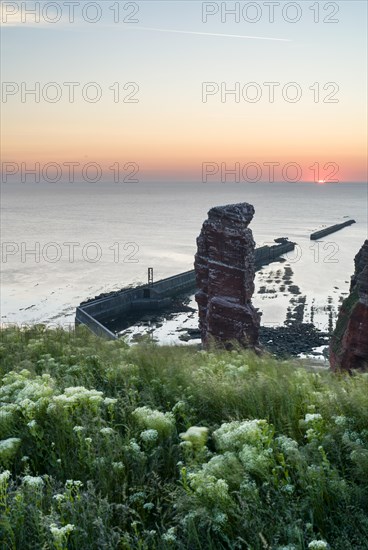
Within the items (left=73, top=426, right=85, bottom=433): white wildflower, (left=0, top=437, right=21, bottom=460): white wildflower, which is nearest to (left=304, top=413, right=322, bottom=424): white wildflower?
(left=73, top=426, right=85, bottom=433): white wildflower

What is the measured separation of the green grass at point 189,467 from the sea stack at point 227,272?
20265 mm

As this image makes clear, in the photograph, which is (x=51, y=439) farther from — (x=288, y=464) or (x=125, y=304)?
(x=125, y=304)

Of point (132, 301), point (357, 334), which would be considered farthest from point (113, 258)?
point (357, 334)

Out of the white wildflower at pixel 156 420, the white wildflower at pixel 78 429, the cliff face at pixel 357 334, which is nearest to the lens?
the white wildflower at pixel 78 429

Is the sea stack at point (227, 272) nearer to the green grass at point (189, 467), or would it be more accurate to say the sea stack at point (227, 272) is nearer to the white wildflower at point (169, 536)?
the green grass at point (189, 467)

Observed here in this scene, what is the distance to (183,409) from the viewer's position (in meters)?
6.11

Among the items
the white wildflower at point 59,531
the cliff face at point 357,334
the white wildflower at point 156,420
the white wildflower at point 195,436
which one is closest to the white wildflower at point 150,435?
the white wildflower at point 156,420

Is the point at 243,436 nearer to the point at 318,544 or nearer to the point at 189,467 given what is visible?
the point at 189,467

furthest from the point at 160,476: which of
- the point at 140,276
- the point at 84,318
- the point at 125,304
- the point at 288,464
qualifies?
the point at 140,276

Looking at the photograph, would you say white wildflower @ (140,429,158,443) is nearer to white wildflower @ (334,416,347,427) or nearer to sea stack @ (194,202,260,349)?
white wildflower @ (334,416,347,427)

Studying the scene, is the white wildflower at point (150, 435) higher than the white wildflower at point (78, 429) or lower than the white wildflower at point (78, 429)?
lower

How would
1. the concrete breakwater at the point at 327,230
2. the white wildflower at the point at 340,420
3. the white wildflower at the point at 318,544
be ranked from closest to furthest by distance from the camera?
the white wildflower at the point at 318,544 → the white wildflower at the point at 340,420 → the concrete breakwater at the point at 327,230

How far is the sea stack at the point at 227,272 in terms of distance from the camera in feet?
88.8

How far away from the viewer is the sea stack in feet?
88.8
